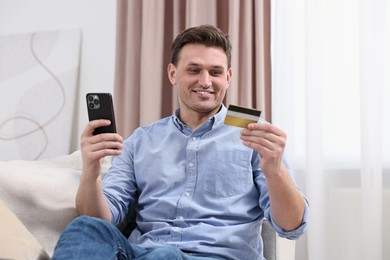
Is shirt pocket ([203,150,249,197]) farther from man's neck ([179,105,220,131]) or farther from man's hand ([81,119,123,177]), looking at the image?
man's hand ([81,119,123,177])

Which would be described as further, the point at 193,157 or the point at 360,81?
the point at 360,81

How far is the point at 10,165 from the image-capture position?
1353mm

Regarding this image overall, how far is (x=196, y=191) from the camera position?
1.32m

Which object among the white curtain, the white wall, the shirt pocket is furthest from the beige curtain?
the shirt pocket

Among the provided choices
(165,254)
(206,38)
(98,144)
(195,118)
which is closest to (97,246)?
(165,254)

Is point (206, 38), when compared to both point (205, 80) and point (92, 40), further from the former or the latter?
point (92, 40)

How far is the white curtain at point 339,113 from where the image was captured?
76.0 inches

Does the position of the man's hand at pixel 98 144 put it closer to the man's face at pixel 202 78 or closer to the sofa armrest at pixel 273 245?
the man's face at pixel 202 78

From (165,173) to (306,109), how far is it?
902 mm

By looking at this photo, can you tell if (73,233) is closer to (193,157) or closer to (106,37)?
(193,157)

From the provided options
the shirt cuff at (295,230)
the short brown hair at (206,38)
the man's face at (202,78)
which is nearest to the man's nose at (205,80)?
the man's face at (202,78)

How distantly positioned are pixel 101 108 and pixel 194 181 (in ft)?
1.15

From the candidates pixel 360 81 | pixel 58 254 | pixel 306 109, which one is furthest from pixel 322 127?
pixel 58 254

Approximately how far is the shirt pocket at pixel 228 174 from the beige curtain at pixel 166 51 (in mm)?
770
